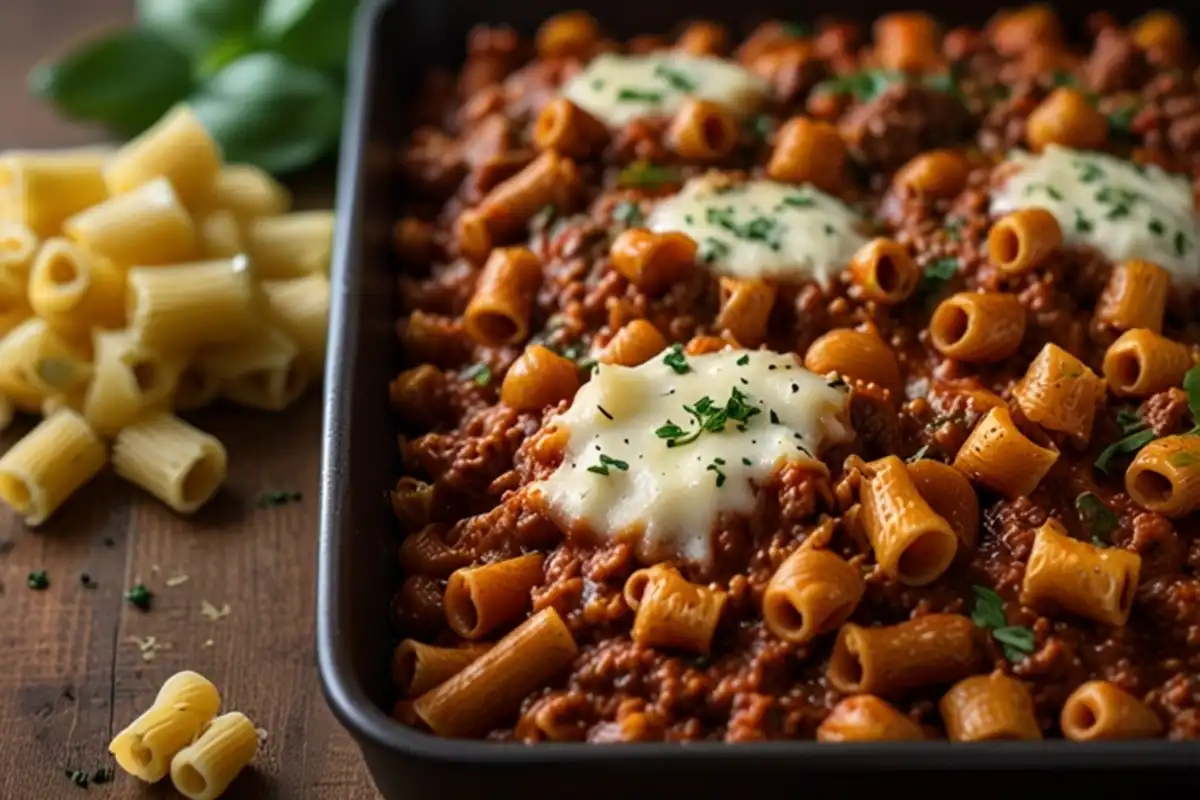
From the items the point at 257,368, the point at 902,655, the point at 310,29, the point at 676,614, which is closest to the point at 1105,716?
the point at 902,655

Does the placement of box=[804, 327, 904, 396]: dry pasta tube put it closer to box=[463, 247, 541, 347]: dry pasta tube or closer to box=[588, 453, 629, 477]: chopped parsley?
box=[588, 453, 629, 477]: chopped parsley

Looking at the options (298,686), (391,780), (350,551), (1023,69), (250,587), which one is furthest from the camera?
(1023,69)

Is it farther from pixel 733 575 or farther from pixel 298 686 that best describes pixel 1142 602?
pixel 298 686

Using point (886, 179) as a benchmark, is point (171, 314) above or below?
below

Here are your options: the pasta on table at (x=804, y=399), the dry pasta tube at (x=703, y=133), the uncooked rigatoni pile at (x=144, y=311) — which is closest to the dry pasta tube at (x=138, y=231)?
the uncooked rigatoni pile at (x=144, y=311)

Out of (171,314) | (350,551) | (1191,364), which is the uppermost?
(1191,364)

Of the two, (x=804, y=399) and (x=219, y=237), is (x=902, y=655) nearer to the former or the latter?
(x=804, y=399)

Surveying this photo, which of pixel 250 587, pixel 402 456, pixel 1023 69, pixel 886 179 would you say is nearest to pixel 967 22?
pixel 1023 69
